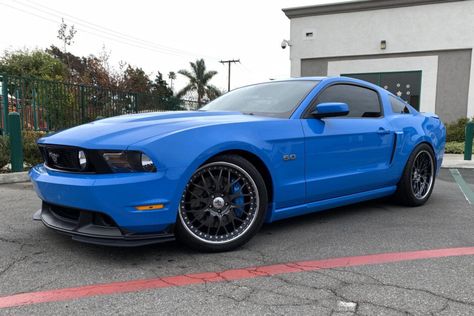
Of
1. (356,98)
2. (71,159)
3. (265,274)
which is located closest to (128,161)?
(71,159)

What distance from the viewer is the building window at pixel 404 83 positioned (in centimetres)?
1647

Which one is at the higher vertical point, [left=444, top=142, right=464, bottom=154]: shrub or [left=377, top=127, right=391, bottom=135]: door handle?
[left=377, top=127, right=391, bottom=135]: door handle

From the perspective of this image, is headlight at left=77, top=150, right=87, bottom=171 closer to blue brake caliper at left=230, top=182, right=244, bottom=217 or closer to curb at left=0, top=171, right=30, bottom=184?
blue brake caliper at left=230, top=182, right=244, bottom=217

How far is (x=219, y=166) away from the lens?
3158 mm

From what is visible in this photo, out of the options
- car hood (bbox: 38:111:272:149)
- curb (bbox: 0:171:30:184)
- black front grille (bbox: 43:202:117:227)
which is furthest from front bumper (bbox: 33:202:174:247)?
curb (bbox: 0:171:30:184)

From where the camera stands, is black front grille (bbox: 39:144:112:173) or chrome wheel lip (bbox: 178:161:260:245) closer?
black front grille (bbox: 39:144:112:173)

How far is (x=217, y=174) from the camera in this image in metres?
3.19

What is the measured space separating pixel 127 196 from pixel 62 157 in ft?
2.30

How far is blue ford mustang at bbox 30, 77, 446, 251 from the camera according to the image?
111 inches

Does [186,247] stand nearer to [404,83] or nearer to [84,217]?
[84,217]

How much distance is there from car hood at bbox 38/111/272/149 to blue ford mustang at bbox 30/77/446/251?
1 centimetres

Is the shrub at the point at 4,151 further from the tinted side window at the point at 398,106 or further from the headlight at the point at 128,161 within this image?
the tinted side window at the point at 398,106

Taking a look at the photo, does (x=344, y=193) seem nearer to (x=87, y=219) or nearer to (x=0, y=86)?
(x=87, y=219)

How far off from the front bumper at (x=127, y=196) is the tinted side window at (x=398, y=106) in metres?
3.05
